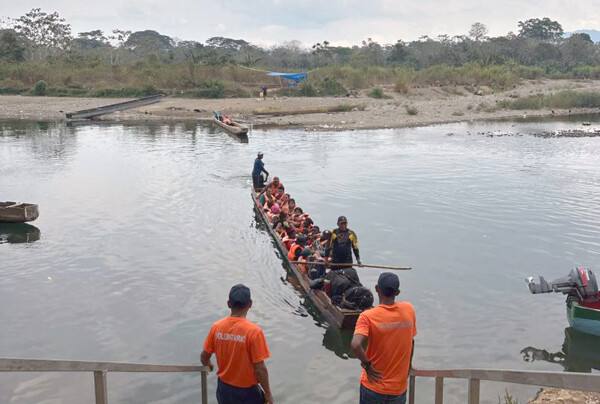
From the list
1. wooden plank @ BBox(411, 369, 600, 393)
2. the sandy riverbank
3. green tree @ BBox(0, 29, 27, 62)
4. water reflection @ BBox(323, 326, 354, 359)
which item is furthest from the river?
green tree @ BBox(0, 29, 27, 62)

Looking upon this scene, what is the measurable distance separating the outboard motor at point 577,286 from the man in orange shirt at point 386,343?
6291 millimetres

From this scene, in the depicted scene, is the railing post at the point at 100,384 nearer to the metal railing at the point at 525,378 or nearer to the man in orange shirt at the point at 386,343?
the man in orange shirt at the point at 386,343

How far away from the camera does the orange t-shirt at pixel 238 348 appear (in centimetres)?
493

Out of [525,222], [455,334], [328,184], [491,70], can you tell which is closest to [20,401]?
[455,334]

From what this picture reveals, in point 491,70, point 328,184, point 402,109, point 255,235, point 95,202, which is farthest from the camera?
point 491,70

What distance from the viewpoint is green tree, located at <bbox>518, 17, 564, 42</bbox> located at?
352 ft

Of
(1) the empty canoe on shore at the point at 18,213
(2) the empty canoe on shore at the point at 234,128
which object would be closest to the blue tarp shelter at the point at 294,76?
(2) the empty canoe on shore at the point at 234,128

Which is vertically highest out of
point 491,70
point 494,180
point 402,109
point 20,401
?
point 491,70

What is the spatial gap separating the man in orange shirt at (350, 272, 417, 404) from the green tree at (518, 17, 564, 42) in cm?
11262

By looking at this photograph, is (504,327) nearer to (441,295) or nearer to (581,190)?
(441,295)

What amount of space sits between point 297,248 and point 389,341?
7.84 m

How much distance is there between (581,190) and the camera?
22.8 meters

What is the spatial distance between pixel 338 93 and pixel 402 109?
9385 mm

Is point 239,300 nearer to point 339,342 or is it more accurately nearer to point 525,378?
point 525,378
